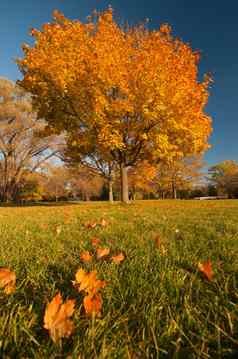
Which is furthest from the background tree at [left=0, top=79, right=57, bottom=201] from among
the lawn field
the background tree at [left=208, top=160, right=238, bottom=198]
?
the background tree at [left=208, top=160, right=238, bottom=198]

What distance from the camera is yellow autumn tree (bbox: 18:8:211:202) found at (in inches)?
410

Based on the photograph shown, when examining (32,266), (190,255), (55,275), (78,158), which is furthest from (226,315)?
(78,158)

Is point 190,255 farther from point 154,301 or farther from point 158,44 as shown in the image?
point 158,44

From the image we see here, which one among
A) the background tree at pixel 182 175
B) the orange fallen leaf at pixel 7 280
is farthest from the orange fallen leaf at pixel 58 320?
the background tree at pixel 182 175

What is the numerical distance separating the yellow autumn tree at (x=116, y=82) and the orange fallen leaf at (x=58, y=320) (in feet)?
33.4

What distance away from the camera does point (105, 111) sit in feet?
37.8

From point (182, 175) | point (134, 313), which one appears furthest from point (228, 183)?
point (134, 313)

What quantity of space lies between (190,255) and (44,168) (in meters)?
31.2

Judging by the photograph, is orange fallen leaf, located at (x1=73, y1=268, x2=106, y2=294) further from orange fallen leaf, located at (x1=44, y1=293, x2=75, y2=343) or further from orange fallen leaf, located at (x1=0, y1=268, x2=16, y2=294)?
orange fallen leaf, located at (x1=0, y1=268, x2=16, y2=294)

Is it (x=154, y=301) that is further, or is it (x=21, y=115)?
(x=21, y=115)

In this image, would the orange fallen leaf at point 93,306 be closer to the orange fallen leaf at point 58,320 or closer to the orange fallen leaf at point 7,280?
the orange fallen leaf at point 58,320

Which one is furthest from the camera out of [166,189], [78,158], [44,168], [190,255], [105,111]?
[166,189]

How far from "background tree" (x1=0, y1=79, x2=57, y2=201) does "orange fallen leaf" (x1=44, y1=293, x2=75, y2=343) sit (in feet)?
93.2

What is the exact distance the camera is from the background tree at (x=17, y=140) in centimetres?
2733
